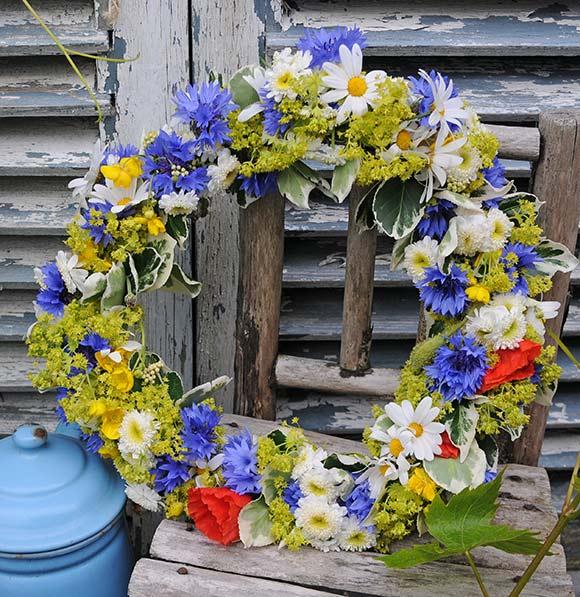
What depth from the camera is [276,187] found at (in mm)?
1251

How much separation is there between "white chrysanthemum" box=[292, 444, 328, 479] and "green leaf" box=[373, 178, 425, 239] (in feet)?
1.08

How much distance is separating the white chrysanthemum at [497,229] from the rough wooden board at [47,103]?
655 mm

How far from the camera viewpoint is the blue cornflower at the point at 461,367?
1133 millimetres

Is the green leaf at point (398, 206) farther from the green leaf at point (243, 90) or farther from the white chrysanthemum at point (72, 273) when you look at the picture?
the white chrysanthemum at point (72, 273)

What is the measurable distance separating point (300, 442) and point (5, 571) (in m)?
0.46

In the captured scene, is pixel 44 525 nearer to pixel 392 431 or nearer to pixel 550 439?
pixel 392 431

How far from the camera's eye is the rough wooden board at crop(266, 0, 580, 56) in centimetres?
132

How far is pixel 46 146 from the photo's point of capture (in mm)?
1407

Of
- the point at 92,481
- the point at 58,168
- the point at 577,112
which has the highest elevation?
the point at 577,112

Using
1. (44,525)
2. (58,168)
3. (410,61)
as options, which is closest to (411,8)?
(410,61)

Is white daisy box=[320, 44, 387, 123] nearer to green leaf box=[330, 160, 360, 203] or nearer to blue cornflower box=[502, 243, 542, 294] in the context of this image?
green leaf box=[330, 160, 360, 203]

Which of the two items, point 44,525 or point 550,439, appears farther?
point 550,439

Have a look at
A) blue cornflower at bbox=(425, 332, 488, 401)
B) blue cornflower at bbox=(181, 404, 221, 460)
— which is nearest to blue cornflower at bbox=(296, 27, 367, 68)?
blue cornflower at bbox=(425, 332, 488, 401)

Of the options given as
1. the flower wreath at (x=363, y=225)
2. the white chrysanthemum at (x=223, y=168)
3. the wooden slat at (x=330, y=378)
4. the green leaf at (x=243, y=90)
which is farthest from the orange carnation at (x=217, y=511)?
the green leaf at (x=243, y=90)
